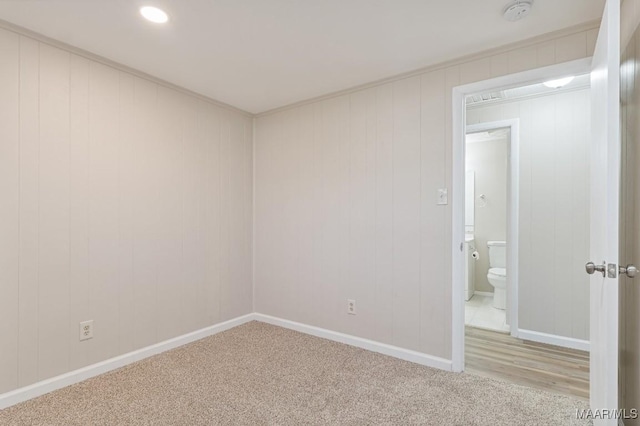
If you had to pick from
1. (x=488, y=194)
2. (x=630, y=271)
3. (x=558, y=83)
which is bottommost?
(x=630, y=271)

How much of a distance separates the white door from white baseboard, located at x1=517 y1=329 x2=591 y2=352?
164cm

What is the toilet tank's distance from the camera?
4801mm

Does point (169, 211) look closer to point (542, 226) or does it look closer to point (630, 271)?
point (630, 271)

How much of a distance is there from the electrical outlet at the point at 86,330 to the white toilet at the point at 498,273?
13.8ft

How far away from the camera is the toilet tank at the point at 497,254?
189 inches

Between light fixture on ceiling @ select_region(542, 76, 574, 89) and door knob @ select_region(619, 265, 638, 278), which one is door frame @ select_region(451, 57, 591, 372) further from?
door knob @ select_region(619, 265, 638, 278)

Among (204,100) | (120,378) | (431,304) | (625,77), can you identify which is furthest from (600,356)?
(204,100)

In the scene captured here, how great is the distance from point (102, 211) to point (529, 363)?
348cm

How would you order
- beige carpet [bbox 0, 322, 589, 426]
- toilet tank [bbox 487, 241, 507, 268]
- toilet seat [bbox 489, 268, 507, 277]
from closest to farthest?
beige carpet [bbox 0, 322, 589, 426]
toilet seat [bbox 489, 268, 507, 277]
toilet tank [bbox 487, 241, 507, 268]

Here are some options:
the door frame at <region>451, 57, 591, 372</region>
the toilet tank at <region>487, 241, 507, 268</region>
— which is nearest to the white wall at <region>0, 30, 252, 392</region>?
the door frame at <region>451, 57, 591, 372</region>

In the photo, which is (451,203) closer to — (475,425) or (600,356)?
(600,356)

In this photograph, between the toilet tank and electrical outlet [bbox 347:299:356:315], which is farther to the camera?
the toilet tank

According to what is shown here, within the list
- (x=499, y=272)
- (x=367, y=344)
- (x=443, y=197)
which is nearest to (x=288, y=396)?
(x=367, y=344)

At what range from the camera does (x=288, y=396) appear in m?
2.17
